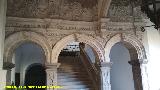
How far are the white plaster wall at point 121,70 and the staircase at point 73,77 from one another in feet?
5.95

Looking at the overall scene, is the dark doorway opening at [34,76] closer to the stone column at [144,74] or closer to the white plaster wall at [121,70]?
the white plaster wall at [121,70]

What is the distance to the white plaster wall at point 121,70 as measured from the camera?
1068 cm

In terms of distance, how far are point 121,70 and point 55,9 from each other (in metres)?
4.78

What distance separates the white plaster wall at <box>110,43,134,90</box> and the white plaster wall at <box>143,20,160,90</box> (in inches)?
73.3

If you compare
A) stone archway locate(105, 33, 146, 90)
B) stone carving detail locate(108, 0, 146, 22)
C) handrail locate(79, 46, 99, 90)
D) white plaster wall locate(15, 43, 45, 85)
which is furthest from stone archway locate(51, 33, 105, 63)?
white plaster wall locate(15, 43, 45, 85)

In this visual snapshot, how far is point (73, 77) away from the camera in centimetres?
998

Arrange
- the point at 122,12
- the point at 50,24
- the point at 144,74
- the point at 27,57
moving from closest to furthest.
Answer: the point at 50,24
the point at 144,74
the point at 122,12
the point at 27,57

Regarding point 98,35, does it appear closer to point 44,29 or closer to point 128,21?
point 128,21

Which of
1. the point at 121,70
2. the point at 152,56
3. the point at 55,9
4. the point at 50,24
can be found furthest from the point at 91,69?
the point at 55,9

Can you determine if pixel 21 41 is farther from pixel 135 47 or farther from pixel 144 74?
pixel 144 74

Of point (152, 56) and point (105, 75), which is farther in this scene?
point (152, 56)

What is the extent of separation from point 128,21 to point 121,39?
2.72ft

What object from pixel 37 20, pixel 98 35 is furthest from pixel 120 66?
pixel 37 20

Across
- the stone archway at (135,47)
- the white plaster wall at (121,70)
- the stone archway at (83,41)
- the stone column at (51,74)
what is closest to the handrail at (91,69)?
the stone archway at (83,41)
